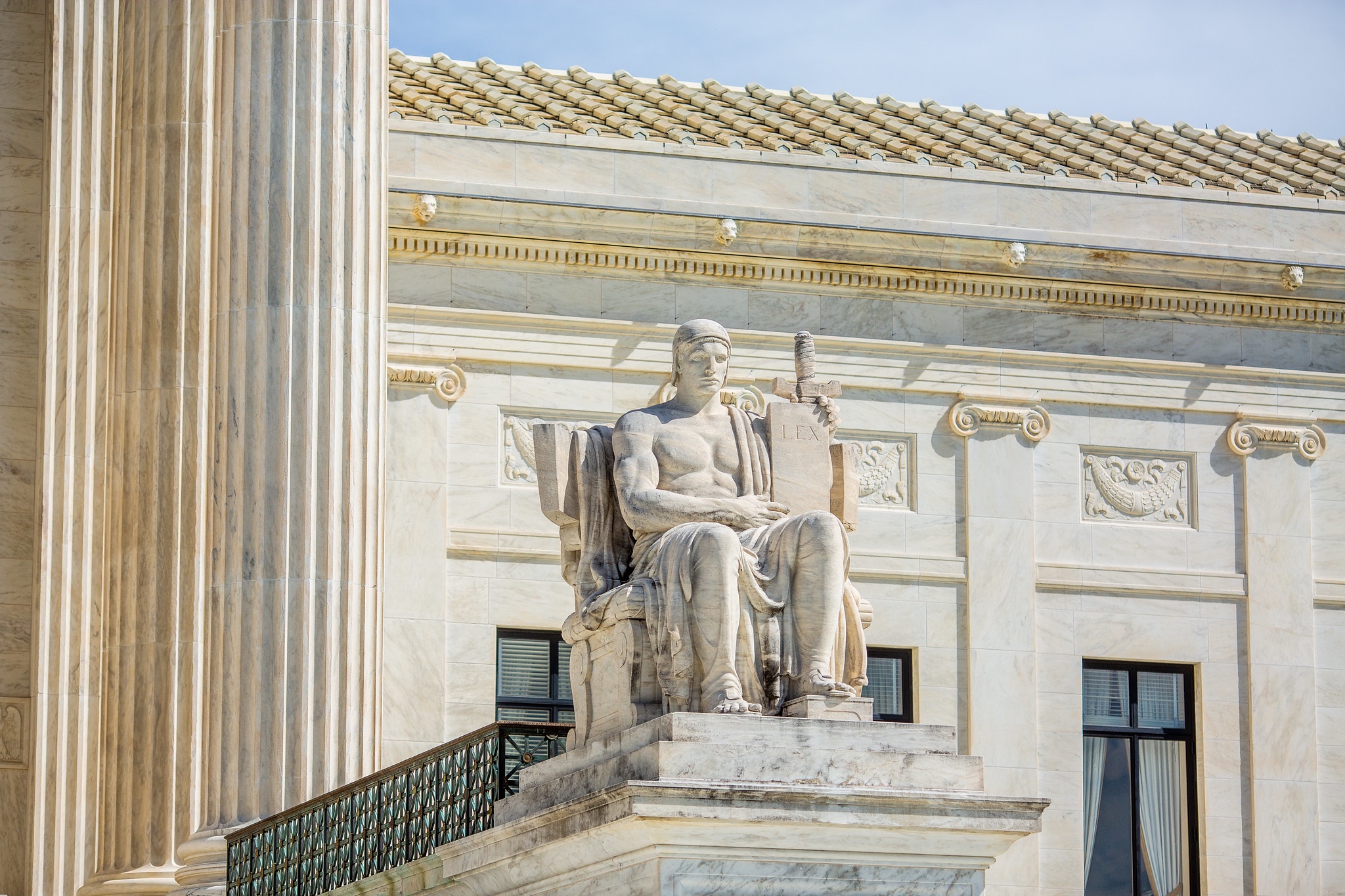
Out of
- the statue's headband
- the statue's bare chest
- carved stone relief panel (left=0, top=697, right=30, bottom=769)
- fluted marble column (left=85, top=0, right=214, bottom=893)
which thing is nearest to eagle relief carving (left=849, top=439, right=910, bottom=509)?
fluted marble column (left=85, top=0, right=214, bottom=893)

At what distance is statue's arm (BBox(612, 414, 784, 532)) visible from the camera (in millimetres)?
12117

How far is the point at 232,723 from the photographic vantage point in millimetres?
15562

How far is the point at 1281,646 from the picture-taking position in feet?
77.3

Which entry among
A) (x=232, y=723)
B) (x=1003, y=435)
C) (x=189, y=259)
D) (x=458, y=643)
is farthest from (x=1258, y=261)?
(x=232, y=723)

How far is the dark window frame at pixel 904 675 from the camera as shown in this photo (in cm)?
2273

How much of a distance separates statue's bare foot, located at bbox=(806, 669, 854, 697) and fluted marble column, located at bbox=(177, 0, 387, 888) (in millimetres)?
5156

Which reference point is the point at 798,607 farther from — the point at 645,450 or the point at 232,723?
the point at 232,723

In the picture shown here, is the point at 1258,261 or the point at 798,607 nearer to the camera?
the point at 798,607

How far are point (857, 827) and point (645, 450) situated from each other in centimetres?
247

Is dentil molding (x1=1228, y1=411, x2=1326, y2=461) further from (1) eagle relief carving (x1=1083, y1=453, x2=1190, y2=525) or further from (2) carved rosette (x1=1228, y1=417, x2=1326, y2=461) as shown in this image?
(1) eagle relief carving (x1=1083, y1=453, x2=1190, y2=525)

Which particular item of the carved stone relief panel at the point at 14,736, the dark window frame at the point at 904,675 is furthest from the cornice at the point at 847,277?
the carved stone relief panel at the point at 14,736

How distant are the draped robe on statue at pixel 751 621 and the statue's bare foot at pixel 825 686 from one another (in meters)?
0.11

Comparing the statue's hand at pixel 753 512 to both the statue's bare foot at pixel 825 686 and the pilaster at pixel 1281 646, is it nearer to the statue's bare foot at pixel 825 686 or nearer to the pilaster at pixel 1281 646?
the statue's bare foot at pixel 825 686

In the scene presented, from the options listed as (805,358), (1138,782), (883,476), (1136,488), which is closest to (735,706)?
(805,358)
